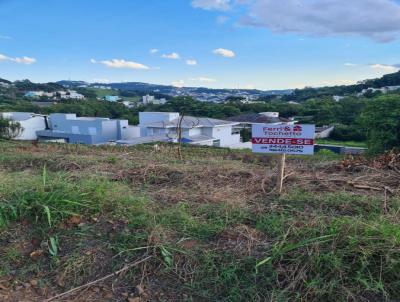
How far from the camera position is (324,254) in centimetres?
183

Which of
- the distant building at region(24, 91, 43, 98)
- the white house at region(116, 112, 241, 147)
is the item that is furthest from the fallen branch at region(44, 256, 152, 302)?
the distant building at region(24, 91, 43, 98)

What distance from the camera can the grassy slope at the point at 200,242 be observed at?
1774mm

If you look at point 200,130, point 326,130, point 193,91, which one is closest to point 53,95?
point 193,91

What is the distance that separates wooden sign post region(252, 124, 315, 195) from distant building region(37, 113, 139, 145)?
98.1 feet

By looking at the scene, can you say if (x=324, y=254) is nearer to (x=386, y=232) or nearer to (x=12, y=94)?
(x=386, y=232)

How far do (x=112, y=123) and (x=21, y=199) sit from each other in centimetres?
3173

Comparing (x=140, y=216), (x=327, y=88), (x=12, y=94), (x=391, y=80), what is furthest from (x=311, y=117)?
(x=12, y=94)

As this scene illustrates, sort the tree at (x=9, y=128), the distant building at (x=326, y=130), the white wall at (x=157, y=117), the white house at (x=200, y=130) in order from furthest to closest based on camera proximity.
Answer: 1. the distant building at (x=326, y=130)
2. the white wall at (x=157, y=117)
3. the white house at (x=200, y=130)
4. the tree at (x=9, y=128)

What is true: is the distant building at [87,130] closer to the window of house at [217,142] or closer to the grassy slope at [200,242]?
the window of house at [217,142]

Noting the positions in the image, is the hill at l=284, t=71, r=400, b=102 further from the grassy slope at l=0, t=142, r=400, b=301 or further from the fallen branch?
the fallen branch

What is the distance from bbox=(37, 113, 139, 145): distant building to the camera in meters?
32.5

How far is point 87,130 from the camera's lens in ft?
111

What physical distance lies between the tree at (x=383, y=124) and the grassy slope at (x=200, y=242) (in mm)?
16833

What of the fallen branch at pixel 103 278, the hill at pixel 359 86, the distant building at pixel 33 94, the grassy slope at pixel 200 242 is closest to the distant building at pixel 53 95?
the distant building at pixel 33 94
